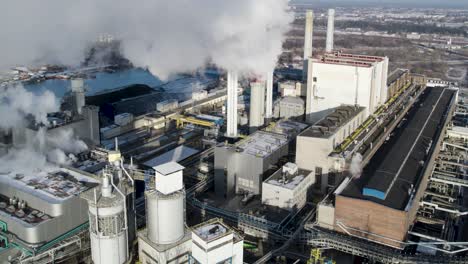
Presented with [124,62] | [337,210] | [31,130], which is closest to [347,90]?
[337,210]

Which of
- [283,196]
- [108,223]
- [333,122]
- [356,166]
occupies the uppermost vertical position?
[333,122]

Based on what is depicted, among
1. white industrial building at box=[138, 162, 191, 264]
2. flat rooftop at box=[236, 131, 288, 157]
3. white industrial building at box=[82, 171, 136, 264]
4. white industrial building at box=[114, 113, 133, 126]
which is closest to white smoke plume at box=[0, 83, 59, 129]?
white industrial building at box=[82, 171, 136, 264]

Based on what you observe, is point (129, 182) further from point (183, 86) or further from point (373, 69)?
point (183, 86)

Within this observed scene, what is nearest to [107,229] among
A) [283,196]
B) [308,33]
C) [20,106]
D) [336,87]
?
[283,196]

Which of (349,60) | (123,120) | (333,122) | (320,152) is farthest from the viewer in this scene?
(123,120)

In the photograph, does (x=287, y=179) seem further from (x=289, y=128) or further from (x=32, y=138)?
(x=32, y=138)

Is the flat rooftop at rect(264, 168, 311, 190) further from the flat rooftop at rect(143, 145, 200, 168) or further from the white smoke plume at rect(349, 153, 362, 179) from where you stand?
the flat rooftop at rect(143, 145, 200, 168)
